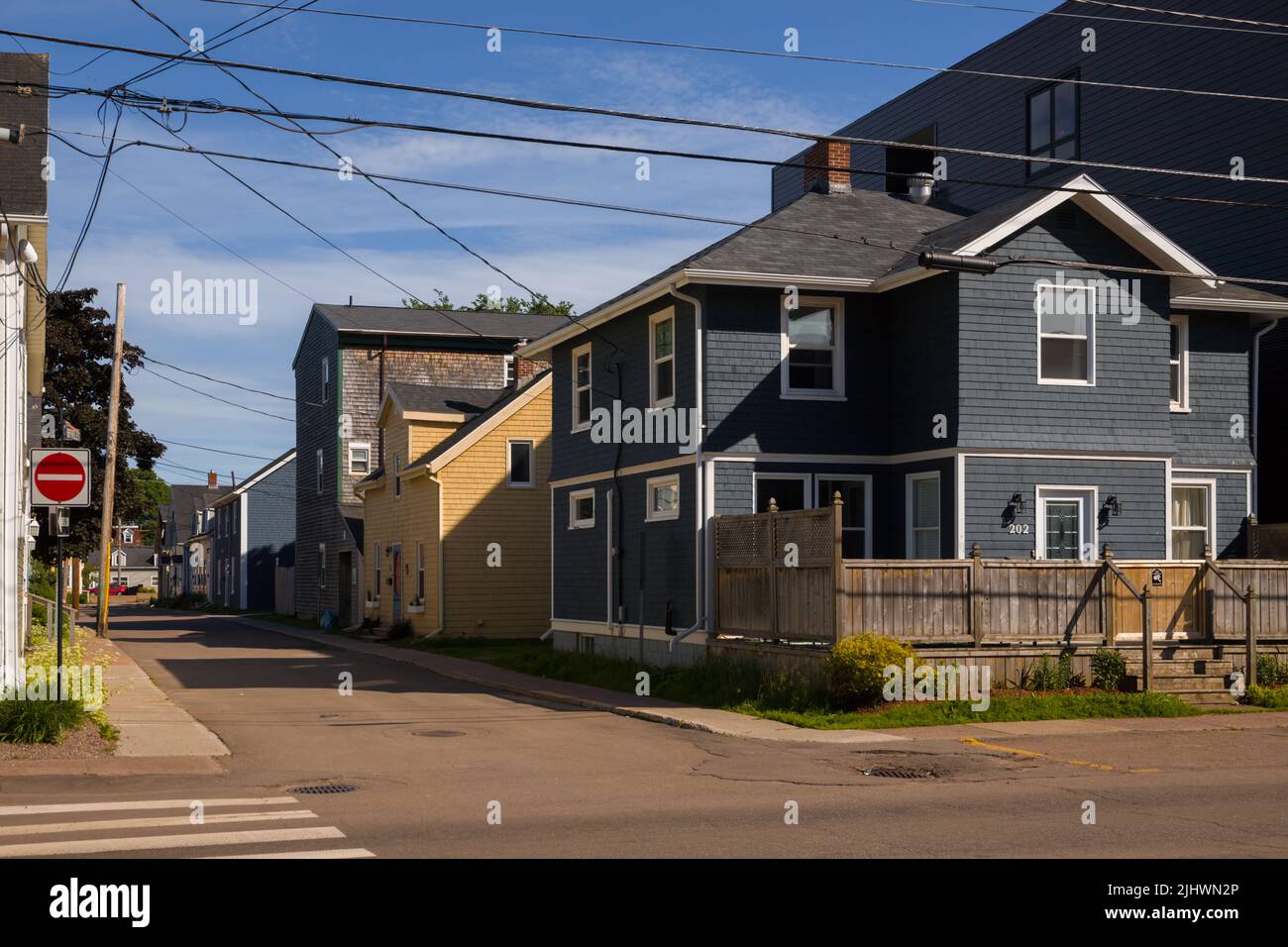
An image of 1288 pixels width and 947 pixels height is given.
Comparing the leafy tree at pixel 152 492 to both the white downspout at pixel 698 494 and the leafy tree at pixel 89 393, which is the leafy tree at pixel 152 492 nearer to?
the leafy tree at pixel 89 393

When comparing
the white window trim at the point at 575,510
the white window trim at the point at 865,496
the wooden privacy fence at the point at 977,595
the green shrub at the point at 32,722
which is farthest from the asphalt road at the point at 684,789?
the white window trim at the point at 575,510

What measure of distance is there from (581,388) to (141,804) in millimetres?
17994

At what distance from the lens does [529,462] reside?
128ft

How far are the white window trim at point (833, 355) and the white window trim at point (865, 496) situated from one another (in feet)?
4.51

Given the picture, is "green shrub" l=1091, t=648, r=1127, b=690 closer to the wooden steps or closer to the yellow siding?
the wooden steps

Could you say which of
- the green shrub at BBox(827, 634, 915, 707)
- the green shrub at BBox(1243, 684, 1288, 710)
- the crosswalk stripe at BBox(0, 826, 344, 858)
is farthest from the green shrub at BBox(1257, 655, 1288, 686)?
the crosswalk stripe at BBox(0, 826, 344, 858)

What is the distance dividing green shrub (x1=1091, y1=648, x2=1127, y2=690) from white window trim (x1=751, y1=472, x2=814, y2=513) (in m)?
5.72

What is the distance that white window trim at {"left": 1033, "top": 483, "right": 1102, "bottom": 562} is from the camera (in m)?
22.5

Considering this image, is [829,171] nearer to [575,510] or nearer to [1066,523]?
[575,510]

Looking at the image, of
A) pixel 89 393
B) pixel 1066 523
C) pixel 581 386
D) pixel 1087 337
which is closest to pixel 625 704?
pixel 1066 523

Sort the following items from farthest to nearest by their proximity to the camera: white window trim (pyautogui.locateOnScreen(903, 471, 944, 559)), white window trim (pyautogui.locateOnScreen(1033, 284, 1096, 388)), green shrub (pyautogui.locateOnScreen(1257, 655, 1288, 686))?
white window trim (pyautogui.locateOnScreen(903, 471, 944, 559)) → white window trim (pyautogui.locateOnScreen(1033, 284, 1096, 388)) → green shrub (pyautogui.locateOnScreen(1257, 655, 1288, 686))

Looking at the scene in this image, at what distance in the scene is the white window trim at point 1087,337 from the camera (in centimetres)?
2280
